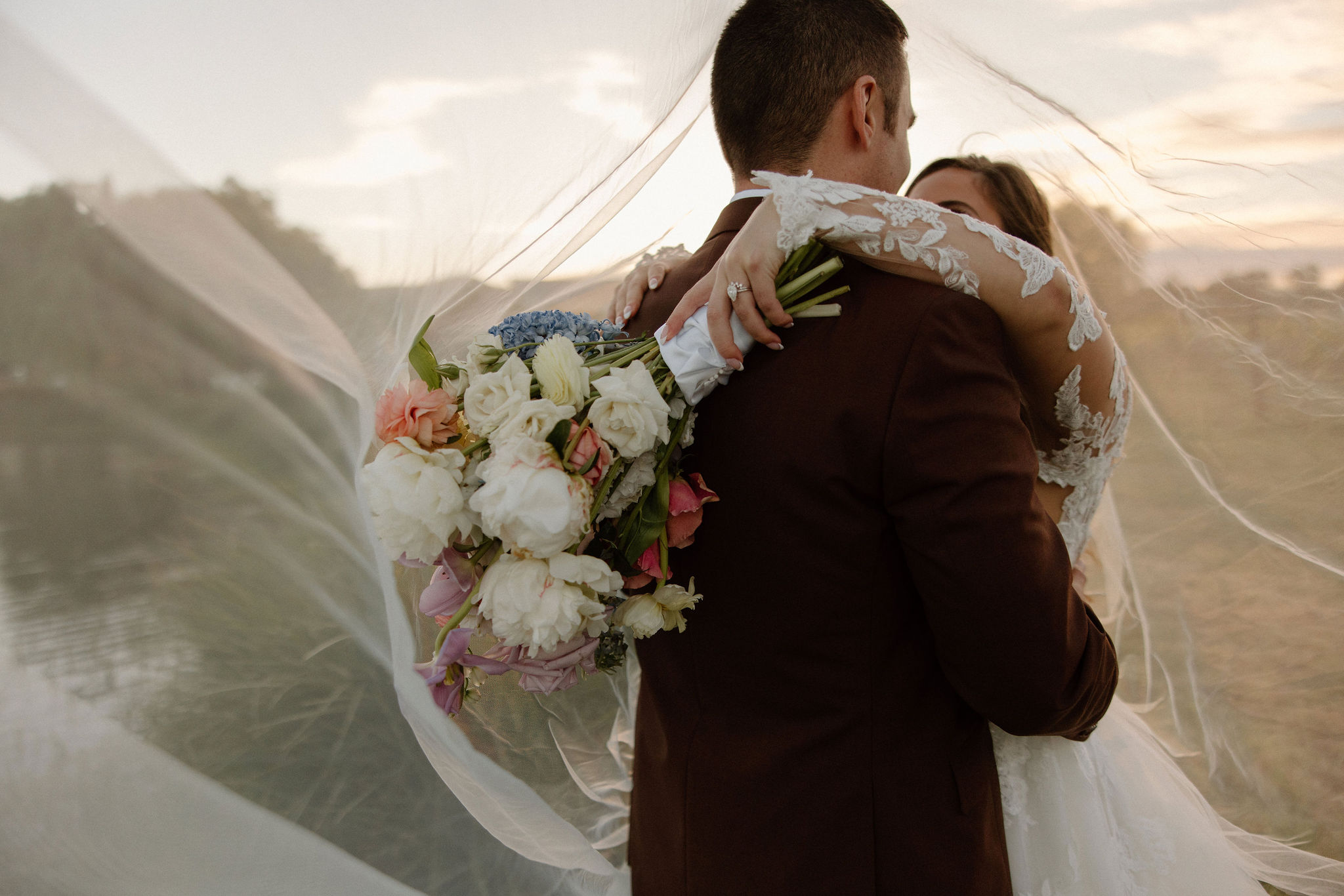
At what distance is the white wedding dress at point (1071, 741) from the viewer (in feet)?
4.19

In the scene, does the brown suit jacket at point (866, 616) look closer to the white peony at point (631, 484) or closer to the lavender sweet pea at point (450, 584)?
the white peony at point (631, 484)

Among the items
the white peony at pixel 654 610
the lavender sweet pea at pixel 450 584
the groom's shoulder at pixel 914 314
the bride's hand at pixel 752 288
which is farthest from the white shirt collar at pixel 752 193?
the lavender sweet pea at pixel 450 584

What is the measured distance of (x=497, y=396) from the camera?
1166mm

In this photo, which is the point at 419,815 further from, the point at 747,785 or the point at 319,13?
the point at 319,13

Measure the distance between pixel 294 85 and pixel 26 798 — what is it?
148cm

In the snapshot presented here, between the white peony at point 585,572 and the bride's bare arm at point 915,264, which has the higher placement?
the bride's bare arm at point 915,264

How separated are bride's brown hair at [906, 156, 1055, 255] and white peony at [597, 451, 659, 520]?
1827 millimetres

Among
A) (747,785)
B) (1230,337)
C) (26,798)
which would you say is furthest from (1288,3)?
(26,798)

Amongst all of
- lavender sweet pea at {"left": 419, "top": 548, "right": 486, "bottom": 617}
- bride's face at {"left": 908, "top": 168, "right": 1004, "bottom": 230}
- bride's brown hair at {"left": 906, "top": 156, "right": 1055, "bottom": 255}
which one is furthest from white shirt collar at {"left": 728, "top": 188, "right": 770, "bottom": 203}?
bride's brown hair at {"left": 906, "top": 156, "right": 1055, "bottom": 255}

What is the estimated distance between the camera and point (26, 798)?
1.49 metres

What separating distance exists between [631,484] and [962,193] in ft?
6.28

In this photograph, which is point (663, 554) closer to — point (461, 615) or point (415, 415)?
point (461, 615)

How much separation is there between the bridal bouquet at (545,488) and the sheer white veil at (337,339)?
1.61ft

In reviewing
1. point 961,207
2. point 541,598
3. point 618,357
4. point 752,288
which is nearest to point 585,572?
point 541,598
